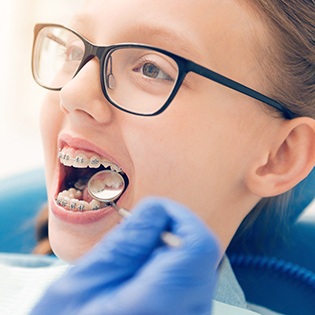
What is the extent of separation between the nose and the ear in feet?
0.80

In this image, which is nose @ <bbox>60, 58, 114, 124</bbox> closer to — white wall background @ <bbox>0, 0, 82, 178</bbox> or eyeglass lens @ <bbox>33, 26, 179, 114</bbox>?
eyeglass lens @ <bbox>33, 26, 179, 114</bbox>

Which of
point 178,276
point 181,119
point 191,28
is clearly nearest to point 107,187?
point 181,119

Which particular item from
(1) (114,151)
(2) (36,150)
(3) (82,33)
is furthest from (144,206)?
(2) (36,150)

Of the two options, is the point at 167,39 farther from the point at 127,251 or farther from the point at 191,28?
the point at 127,251

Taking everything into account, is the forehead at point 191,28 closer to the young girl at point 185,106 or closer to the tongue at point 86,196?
the young girl at point 185,106

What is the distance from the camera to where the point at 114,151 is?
2.63ft

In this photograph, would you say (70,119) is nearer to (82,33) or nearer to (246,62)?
(82,33)

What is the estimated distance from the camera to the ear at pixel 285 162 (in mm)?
861

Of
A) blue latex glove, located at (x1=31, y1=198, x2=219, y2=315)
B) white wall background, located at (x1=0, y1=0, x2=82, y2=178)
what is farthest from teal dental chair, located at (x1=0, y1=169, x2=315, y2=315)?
white wall background, located at (x1=0, y1=0, x2=82, y2=178)

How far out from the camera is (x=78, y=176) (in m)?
0.92

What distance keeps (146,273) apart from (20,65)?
1.93 m

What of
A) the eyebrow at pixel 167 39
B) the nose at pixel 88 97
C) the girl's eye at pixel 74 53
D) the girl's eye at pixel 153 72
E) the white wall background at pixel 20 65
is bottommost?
the white wall background at pixel 20 65

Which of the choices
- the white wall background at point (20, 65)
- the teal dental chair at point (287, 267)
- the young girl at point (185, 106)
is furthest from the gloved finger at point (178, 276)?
the white wall background at point (20, 65)

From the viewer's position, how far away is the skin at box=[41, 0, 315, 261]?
782 mm
